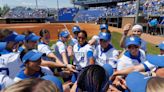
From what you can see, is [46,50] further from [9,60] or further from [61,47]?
[9,60]

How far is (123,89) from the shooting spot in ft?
14.2

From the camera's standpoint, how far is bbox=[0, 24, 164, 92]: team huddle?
273cm

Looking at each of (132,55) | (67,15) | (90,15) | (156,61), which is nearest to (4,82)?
(156,61)

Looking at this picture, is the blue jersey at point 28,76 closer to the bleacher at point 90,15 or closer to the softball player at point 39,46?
the softball player at point 39,46

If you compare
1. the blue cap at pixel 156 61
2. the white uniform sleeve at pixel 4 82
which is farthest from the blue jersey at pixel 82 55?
the blue cap at pixel 156 61

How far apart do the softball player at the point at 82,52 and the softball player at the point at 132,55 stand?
127cm

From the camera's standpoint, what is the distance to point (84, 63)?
6.93 metres

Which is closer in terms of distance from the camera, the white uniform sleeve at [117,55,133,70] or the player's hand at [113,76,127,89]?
the player's hand at [113,76,127,89]

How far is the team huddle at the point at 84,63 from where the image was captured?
2729 millimetres

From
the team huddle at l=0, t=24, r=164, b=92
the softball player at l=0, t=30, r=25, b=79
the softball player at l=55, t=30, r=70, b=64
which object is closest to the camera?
the team huddle at l=0, t=24, r=164, b=92

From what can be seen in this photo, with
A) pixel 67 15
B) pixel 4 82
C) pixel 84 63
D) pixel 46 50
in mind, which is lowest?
pixel 67 15

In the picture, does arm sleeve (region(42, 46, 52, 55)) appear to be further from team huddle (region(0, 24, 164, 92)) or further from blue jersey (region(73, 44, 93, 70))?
blue jersey (region(73, 44, 93, 70))

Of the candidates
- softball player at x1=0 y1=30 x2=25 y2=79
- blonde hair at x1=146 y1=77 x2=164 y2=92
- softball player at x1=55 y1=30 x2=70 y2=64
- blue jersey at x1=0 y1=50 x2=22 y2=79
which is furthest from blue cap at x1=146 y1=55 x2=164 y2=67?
softball player at x1=55 y1=30 x2=70 y2=64

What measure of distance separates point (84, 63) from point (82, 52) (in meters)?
0.26
